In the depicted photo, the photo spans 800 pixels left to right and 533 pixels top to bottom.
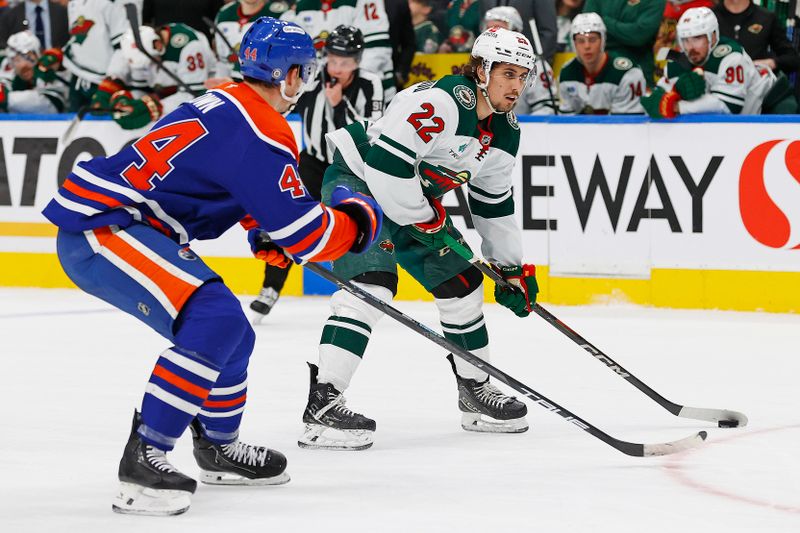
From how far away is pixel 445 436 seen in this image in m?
4.25

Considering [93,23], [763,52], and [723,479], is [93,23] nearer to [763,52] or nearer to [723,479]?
[763,52]

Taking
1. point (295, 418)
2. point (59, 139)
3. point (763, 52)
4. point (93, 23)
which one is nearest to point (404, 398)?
point (295, 418)

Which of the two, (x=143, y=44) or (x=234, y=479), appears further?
(x=143, y=44)

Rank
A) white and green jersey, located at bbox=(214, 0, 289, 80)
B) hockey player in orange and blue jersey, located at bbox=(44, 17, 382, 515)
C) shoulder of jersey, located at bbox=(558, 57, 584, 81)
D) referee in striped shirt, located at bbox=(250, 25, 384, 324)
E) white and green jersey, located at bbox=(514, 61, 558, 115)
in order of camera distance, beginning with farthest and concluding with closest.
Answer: white and green jersey, located at bbox=(214, 0, 289, 80) → white and green jersey, located at bbox=(514, 61, 558, 115) → shoulder of jersey, located at bbox=(558, 57, 584, 81) → referee in striped shirt, located at bbox=(250, 25, 384, 324) → hockey player in orange and blue jersey, located at bbox=(44, 17, 382, 515)

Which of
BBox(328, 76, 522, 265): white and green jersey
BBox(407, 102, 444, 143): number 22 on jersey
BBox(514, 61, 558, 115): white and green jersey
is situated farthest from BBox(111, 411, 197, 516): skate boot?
BBox(514, 61, 558, 115): white and green jersey

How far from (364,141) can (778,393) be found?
1.84 metres

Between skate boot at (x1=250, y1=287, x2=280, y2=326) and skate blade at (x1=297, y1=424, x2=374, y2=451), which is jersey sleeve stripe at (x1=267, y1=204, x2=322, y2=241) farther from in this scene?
skate boot at (x1=250, y1=287, x2=280, y2=326)

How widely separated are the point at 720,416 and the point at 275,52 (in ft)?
6.53

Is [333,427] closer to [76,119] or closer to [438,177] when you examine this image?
[438,177]

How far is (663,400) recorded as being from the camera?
175 inches

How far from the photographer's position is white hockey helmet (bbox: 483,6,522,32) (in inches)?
297

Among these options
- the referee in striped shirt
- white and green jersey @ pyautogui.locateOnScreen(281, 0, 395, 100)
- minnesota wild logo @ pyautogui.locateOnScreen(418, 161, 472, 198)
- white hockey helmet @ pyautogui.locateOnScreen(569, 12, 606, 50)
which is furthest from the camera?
white and green jersey @ pyautogui.locateOnScreen(281, 0, 395, 100)

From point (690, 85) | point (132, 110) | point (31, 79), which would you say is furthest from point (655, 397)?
point (31, 79)

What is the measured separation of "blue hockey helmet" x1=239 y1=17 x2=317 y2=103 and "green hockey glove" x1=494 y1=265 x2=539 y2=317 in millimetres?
1198
